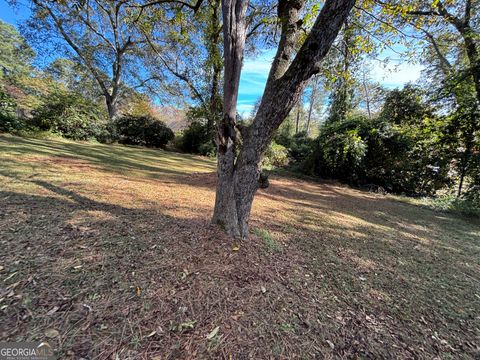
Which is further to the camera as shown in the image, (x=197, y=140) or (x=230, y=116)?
(x=197, y=140)

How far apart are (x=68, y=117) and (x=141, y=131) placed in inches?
143

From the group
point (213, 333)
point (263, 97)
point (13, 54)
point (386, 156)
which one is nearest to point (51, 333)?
point (213, 333)

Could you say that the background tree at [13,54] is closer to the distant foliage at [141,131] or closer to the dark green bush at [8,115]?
the dark green bush at [8,115]

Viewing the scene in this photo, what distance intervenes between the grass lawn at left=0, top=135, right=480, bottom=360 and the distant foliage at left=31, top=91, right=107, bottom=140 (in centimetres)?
735

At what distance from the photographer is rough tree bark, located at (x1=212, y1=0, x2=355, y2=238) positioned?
1.77m

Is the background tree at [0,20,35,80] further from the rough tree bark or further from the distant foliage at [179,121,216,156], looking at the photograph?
the rough tree bark

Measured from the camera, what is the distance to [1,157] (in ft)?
14.1

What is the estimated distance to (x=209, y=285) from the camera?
1.67 meters

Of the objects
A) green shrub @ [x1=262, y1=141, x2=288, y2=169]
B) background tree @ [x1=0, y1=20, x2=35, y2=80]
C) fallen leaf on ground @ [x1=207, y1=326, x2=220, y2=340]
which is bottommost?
fallen leaf on ground @ [x1=207, y1=326, x2=220, y2=340]

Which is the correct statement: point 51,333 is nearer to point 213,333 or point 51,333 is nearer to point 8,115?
point 213,333

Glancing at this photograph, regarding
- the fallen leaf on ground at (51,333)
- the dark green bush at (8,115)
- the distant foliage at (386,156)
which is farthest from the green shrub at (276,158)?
the dark green bush at (8,115)

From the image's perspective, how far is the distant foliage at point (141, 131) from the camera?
40.5 feet

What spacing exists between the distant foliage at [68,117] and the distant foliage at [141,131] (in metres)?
1.48

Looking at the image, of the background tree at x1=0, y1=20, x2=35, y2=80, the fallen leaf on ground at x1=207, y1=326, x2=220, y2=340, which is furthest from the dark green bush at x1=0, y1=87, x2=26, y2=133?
the fallen leaf on ground at x1=207, y1=326, x2=220, y2=340
